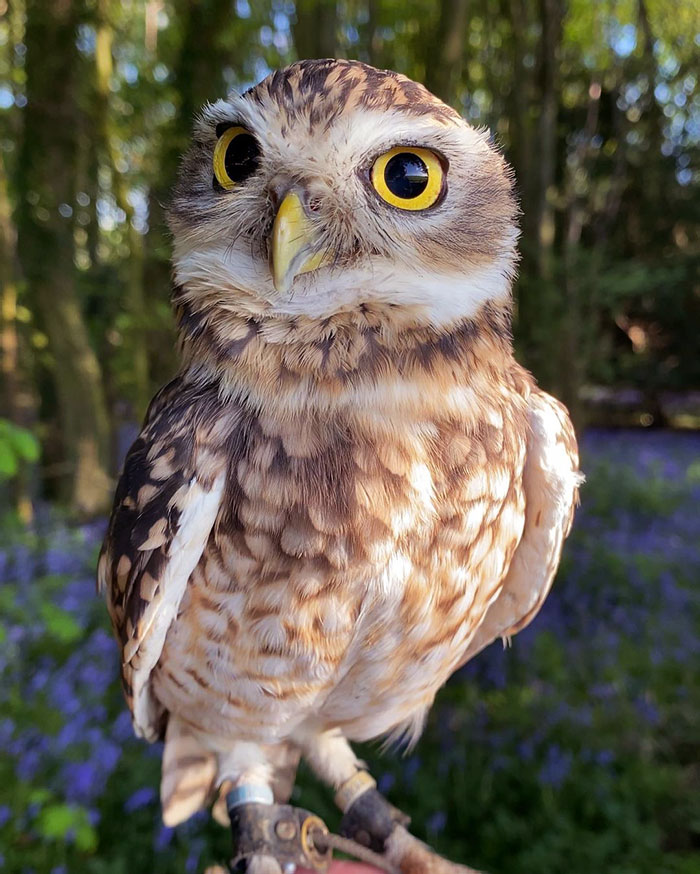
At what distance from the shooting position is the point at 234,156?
1.07 m

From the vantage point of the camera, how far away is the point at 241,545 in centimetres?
111

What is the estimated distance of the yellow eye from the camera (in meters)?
0.99

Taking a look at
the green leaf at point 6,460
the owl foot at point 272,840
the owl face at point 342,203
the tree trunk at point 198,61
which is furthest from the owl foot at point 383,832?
the tree trunk at point 198,61

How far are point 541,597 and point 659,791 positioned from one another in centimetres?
189

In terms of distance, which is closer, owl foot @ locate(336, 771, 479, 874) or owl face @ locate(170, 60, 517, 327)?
owl face @ locate(170, 60, 517, 327)

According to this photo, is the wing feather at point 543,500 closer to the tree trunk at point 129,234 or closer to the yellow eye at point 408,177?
the yellow eye at point 408,177

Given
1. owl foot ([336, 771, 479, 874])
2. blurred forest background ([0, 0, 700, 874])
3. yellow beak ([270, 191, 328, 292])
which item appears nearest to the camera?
yellow beak ([270, 191, 328, 292])

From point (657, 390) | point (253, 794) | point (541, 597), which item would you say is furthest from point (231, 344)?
point (657, 390)

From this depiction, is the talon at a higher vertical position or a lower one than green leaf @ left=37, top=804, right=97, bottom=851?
higher

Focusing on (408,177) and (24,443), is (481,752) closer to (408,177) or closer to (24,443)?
(24,443)

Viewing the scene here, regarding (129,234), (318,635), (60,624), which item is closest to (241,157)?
(318,635)

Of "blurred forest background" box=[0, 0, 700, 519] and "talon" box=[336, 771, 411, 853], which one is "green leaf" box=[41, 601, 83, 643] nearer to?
"talon" box=[336, 771, 411, 853]

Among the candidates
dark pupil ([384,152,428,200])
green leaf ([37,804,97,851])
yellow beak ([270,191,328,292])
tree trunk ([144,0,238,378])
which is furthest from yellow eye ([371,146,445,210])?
tree trunk ([144,0,238,378])

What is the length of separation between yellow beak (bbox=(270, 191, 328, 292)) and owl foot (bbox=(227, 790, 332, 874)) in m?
1.29
